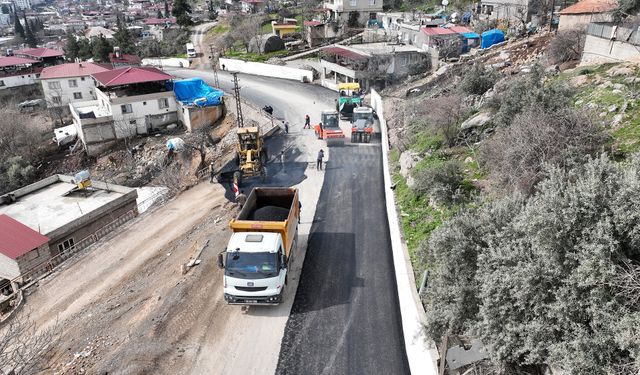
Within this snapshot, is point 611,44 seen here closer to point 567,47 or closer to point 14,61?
point 567,47

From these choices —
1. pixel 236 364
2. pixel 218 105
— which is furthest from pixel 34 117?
pixel 236 364

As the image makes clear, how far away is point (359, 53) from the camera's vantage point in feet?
144

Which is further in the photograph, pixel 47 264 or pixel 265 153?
pixel 265 153

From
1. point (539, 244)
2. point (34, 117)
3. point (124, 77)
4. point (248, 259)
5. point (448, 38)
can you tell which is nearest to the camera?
point (539, 244)

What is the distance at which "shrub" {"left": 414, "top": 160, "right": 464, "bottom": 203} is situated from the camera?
15914 millimetres

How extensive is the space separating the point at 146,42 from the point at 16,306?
71054mm

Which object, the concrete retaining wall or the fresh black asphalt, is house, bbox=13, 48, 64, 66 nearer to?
the concrete retaining wall

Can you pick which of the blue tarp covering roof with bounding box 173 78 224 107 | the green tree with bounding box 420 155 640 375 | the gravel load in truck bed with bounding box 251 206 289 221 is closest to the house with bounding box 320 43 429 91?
the blue tarp covering roof with bounding box 173 78 224 107

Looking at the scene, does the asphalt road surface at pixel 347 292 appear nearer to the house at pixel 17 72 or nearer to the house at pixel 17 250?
the house at pixel 17 250

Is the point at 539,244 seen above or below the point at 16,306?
above

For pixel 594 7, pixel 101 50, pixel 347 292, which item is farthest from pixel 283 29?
pixel 347 292

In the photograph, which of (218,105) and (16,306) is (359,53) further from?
(16,306)

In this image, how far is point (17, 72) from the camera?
5794 cm

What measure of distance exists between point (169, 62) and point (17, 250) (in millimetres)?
52420
